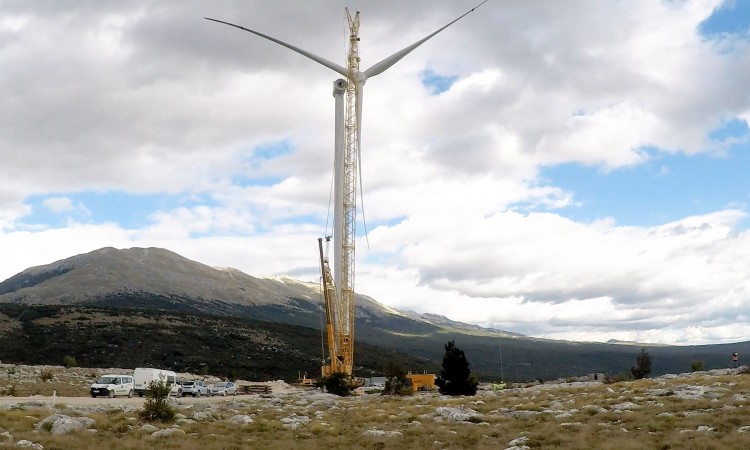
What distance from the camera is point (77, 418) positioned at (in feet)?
104

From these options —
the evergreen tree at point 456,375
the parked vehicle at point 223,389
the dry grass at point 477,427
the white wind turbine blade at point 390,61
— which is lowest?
the dry grass at point 477,427

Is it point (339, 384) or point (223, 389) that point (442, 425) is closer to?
point (339, 384)

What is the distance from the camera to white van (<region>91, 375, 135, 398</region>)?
55750 millimetres

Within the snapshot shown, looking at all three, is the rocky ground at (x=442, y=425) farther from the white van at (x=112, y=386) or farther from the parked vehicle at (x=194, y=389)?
the parked vehicle at (x=194, y=389)

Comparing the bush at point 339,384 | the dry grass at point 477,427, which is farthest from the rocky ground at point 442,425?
the bush at point 339,384

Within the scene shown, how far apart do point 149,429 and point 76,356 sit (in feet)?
250

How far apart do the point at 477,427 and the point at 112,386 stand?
35.0 metres

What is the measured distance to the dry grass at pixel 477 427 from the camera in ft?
86.9

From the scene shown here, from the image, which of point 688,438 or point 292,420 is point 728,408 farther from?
point 292,420

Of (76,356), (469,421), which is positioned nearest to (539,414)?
(469,421)

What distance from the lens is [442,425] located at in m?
33.4

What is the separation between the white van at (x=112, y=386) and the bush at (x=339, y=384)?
18.0 m

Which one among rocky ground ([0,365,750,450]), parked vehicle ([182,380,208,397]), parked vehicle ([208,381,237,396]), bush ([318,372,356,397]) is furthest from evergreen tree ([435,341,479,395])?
parked vehicle ([182,380,208,397])

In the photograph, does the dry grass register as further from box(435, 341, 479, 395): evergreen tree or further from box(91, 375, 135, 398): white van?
box(91, 375, 135, 398): white van
